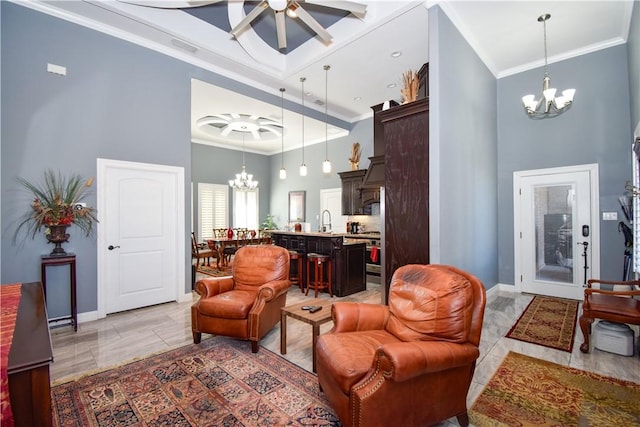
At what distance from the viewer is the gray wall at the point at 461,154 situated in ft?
11.2

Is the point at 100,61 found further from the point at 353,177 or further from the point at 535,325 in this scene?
the point at 535,325

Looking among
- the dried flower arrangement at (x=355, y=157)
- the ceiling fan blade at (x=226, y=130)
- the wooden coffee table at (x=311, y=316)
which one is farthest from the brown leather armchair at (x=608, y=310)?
the ceiling fan blade at (x=226, y=130)

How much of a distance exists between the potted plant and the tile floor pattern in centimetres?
111

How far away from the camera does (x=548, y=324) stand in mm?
3729

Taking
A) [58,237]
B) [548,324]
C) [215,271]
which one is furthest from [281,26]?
[215,271]

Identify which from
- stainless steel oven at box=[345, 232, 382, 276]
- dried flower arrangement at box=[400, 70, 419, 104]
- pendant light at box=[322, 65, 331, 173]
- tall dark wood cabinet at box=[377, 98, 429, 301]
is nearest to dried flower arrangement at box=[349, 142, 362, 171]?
pendant light at box=[322, 65, 331, 173]

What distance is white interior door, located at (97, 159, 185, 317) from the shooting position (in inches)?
157

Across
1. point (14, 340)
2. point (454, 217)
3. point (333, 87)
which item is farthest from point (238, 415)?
point (333, 87)

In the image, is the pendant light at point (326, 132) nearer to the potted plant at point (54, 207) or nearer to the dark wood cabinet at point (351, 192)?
the dark wood cabinet at point (351, 192)

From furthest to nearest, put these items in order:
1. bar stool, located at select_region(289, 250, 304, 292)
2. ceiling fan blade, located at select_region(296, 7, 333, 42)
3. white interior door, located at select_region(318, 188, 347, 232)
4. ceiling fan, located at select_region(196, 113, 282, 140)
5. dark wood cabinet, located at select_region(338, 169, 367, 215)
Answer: white interior door, located at select_region(318, 188, 347, 232), dark wood cabinet, located at select_region(338, 169, 367, 215), ceiling fan, located at select_region(196, 113, 282, 140), bar stool, located at select_region(289, 250, 304, 292), ceiling fan blade, located at select_region(296, 7, 333, 42)

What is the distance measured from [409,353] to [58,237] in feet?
13.2

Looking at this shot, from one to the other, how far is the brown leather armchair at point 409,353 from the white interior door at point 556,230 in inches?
153

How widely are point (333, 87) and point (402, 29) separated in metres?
2.11

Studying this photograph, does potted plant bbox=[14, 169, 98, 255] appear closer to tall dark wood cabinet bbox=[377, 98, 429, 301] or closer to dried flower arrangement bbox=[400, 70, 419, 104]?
tall dark wood cabinet bbox=[377, 98, 429, 301]
